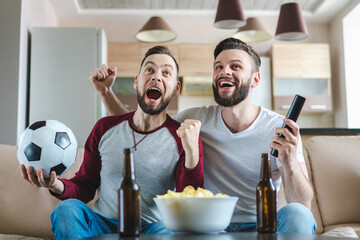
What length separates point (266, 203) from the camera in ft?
3.82

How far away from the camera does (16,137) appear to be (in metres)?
3.71

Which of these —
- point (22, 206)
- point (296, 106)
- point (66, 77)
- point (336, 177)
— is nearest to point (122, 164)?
point (22, 206)

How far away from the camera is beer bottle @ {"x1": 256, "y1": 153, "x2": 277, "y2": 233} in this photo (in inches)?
45.2

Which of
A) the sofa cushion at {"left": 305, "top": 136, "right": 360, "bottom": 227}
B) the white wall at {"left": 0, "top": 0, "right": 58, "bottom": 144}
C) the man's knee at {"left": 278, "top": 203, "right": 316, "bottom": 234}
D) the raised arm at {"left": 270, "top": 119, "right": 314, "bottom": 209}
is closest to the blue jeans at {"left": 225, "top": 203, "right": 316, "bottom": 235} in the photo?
the man's knee at {"left": 278, "top": 203, "right": 316, "bottom": 234}

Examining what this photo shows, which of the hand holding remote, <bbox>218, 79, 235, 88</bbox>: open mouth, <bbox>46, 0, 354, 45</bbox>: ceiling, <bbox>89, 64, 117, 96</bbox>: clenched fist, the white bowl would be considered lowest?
the white bowl

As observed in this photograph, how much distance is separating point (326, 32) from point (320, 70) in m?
0.75

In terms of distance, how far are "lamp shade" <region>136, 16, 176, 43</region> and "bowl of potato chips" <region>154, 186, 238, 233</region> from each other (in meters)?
3.22

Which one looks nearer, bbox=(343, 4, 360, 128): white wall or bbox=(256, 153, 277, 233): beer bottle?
bbox=(256, 153, 277, 233): beer bottle

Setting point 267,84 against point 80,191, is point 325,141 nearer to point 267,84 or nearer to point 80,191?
point 80,191

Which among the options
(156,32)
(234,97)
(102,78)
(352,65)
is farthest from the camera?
(352,65)

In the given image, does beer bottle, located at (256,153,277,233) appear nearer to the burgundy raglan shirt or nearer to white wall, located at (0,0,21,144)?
the burgundy raglan shirt

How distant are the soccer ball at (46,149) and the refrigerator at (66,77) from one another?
273 cm

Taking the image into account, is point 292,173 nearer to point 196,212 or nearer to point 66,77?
point 196,212

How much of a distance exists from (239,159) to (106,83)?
2.59ft
